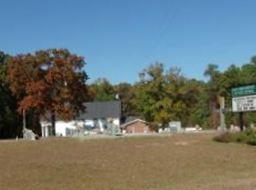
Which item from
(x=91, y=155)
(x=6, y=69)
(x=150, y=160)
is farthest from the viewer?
(x=6, y=69)

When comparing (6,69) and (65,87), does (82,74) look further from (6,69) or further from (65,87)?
(6,69)

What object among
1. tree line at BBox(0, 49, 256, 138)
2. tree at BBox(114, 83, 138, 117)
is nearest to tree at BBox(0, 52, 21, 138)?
tree line at BBox(0, 49, 256, 138)

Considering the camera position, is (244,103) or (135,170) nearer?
(135,170)

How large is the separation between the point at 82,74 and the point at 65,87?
2.94 meters

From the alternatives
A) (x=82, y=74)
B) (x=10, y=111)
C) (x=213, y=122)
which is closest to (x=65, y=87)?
(x=82, y=74)

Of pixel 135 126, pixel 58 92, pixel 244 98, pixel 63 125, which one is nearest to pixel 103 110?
pixel 135 126

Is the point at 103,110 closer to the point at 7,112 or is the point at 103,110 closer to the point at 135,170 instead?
the point at 7,112

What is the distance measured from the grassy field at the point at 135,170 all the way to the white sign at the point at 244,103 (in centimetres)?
1583

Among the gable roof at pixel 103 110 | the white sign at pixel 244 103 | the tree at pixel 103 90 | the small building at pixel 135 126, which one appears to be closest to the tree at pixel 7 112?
the small building at pixel 135 126

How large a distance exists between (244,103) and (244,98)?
0.46 m

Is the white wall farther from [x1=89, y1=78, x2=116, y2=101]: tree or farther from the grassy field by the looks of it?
the grassy field

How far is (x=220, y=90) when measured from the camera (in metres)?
134

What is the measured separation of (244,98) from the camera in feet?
178

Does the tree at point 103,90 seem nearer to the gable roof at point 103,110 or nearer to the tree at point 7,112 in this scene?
the gable roof at point 103,110
